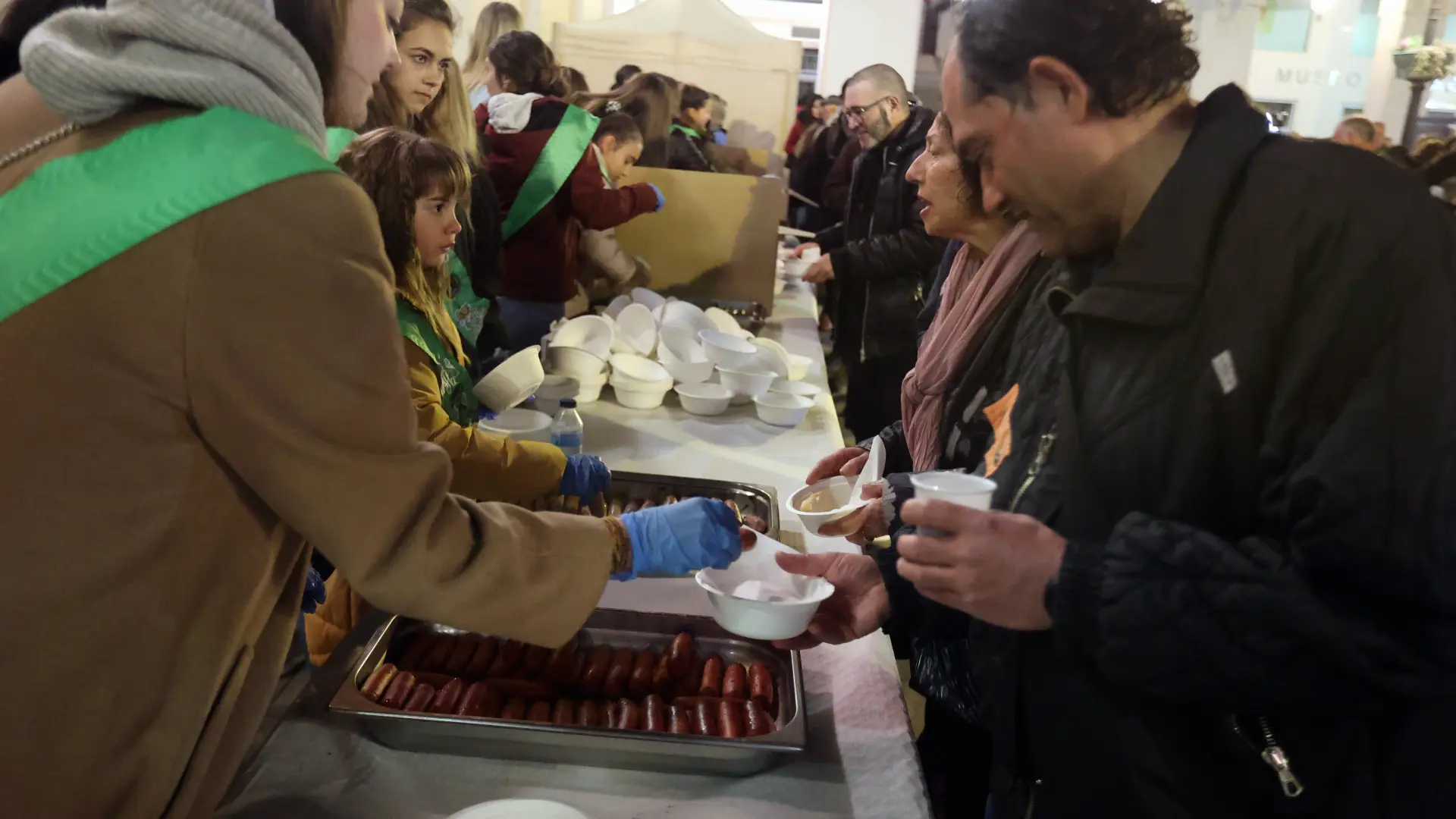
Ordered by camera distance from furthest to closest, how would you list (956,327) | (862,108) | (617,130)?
(862,108) < (617,130) < (956,327)

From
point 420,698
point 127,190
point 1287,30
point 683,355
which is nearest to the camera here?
point 127,190

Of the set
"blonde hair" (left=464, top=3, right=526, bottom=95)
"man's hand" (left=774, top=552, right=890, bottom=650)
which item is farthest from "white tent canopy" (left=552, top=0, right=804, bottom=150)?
"man's hand" (left=774, top=552, right=890, bottom=650)

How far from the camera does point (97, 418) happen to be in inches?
28.5

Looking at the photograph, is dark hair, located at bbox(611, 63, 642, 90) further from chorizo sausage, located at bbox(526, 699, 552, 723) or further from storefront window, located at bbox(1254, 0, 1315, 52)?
storefront window, located at bbox(1254, 0, 1315, 52)

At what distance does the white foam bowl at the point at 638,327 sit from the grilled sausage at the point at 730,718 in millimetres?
1721

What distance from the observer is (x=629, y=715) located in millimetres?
1200

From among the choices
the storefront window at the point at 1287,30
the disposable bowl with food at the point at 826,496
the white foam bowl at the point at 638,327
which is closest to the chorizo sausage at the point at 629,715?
the disposable bowl with food at the point at 826,496

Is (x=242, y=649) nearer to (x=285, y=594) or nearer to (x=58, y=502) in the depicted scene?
(x=285, y=594)

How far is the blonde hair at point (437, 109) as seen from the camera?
2.36 meters

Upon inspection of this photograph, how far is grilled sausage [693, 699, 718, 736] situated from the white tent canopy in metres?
6.51

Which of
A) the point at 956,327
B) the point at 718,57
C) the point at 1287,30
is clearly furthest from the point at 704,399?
the point at 1287,30

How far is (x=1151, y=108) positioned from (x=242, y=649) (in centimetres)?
106

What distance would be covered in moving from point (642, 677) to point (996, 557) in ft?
1.93

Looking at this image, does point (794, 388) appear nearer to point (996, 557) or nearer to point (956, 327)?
point (956, 327)
